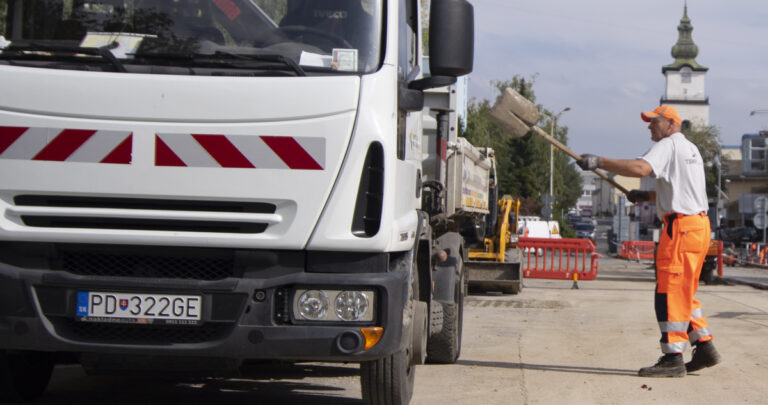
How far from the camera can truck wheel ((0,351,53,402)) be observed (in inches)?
236

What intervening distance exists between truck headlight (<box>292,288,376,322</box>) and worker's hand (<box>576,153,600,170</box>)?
3272 millimetres

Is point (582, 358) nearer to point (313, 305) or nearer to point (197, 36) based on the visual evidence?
point (313, 305)

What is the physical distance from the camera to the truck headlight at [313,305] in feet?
15.8

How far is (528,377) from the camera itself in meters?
7.76

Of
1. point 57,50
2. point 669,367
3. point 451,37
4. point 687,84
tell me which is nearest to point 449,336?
point 669,367

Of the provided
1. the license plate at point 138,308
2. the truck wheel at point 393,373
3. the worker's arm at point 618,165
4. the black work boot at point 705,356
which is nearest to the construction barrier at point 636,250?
the black work boot at point 705,356

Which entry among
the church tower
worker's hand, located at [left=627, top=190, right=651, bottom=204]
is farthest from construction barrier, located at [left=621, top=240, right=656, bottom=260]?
the church tower

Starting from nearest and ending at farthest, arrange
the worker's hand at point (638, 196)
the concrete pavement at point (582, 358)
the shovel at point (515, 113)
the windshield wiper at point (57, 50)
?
the windshield wiper at point (57, 50) < the concrete pavement at point (582, 358) < the worker's hand at point (638, 196) < the shovel at point (515, 113)

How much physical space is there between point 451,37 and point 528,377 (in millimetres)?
3435

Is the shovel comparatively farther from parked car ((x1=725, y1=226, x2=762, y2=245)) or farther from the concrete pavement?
parked car ((x1=725, y1=226, x2=762, y2=245))

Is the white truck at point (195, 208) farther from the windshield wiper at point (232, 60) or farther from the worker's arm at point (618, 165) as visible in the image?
the worker's arm at point (618, 165)

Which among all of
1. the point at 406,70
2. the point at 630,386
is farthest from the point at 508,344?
the point at 406,70

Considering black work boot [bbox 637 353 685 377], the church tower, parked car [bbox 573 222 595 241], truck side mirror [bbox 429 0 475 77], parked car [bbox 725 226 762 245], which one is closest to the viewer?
truck side mirror [bbox 429 0 475 77]

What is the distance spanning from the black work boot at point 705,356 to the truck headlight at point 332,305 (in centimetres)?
391
